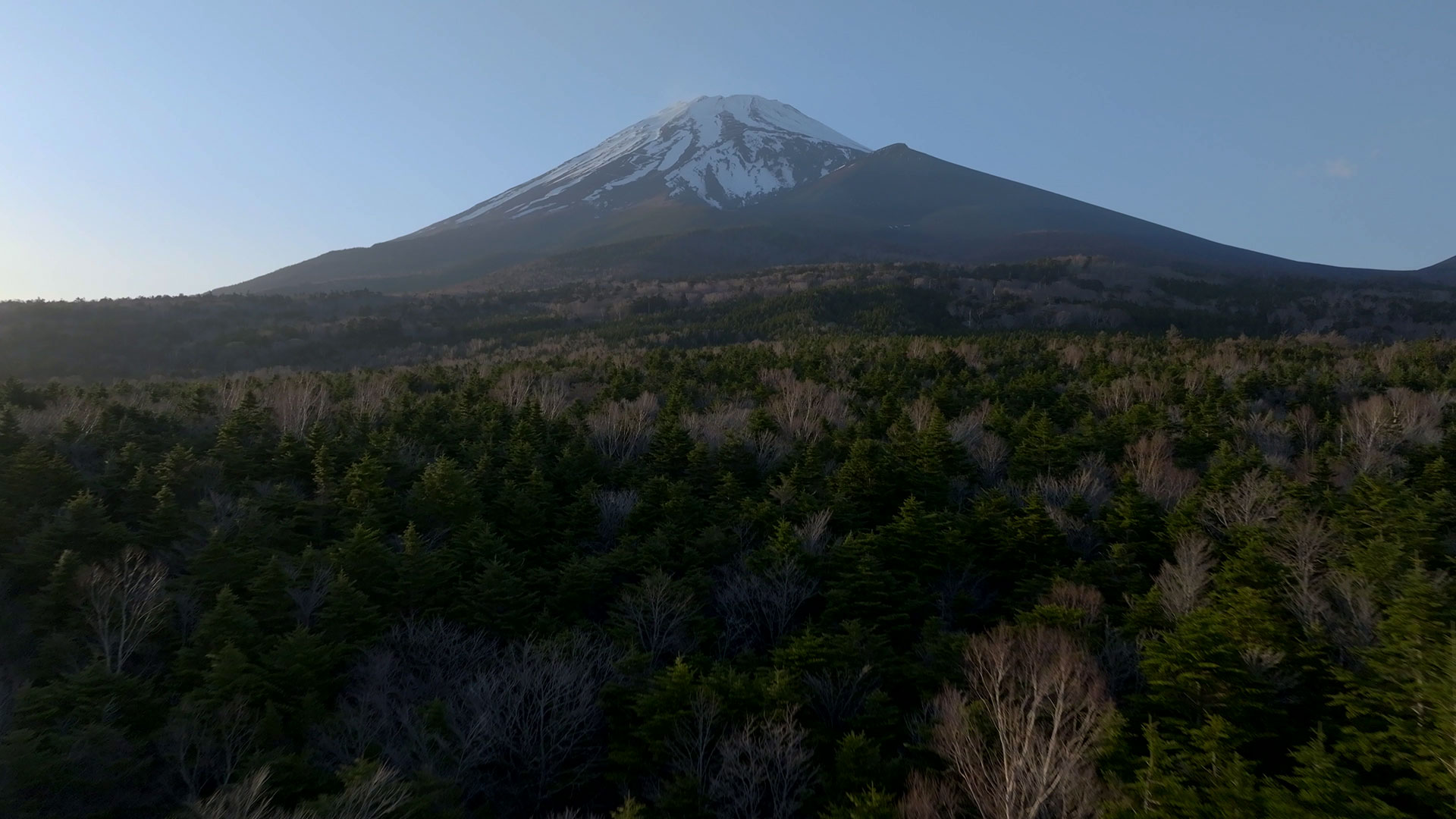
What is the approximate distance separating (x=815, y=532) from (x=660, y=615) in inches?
163

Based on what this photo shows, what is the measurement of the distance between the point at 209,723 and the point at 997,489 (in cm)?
1573

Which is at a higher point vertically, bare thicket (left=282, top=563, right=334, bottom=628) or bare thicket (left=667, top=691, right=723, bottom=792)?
bare thicket (left=282, top=563, right=334, bottom=628)

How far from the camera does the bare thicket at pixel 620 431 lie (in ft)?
72.7

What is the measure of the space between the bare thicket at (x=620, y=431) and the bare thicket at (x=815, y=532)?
6.35 meters

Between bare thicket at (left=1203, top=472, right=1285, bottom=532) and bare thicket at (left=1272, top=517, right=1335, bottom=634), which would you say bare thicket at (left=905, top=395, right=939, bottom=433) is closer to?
bare thicket at (left=1203, top=472, right=1285, bottom=532)

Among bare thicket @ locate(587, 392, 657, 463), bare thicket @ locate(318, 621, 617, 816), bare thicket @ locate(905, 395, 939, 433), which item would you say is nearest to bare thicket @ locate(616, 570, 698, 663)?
bare thicket @ locate(318, 621, 617, 816)

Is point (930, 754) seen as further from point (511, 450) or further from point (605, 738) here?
point (511, 450)

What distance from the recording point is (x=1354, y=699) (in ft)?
32.0

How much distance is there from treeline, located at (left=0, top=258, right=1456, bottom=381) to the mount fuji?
60.7 feet

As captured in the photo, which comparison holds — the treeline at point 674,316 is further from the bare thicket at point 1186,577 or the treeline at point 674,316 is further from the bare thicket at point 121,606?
the bare thicket at point 1186,577

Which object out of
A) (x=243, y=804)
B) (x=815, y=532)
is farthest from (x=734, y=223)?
(x=243, y=804)

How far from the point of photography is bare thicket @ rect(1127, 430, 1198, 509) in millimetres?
18031

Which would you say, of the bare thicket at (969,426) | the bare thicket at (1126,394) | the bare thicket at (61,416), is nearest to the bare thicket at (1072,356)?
the bare thicket at (1126,394)

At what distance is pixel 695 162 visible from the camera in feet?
445
